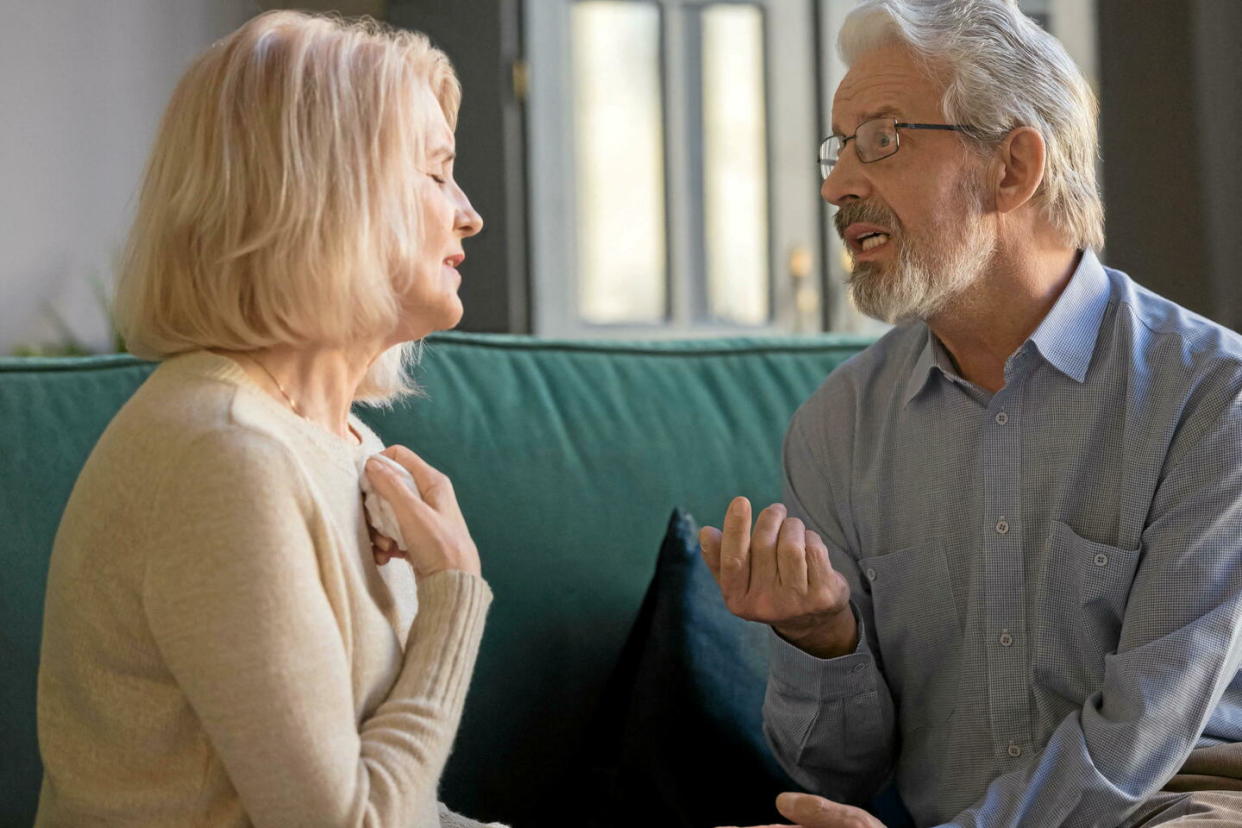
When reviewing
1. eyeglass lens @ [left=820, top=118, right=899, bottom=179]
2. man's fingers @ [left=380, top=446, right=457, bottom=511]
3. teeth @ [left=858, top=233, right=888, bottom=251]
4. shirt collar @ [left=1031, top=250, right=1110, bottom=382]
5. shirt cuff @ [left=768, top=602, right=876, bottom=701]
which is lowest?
shirt cuff @ [left=768, top=602, right=876, bottom=701]

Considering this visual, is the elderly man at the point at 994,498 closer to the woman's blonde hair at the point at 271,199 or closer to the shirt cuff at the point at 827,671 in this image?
the shirt cuff at the point at 827,671

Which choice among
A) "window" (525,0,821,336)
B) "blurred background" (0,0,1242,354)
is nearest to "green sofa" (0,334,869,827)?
"blurred background" (0,0,1242,354)

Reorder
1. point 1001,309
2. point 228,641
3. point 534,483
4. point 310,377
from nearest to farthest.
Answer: point 228,641 < point 310,377 < point 1001,309 < point 534,483

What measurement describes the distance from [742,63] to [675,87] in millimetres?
246

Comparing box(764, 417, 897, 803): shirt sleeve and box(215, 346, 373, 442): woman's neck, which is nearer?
box(215, 346, 373, 442): woman's neck

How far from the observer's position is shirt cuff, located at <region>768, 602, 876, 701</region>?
A: 4.81 feet

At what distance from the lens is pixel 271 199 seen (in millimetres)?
1072

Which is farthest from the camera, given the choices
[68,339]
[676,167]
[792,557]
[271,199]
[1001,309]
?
[676,167]

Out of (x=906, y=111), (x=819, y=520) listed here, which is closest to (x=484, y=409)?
(x=819, y=520)

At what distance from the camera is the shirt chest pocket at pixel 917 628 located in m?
1.50

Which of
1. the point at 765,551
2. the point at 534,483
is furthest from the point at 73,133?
the point at 765,551

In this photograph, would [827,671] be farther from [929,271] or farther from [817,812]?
[929,271]

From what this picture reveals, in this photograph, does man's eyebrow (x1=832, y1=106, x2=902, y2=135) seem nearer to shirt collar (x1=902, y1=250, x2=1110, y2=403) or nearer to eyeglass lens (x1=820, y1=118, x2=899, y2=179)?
eyeglass lens (x1=820, y1=118, x2=899, y2=179)

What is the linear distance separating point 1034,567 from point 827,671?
25 cm
